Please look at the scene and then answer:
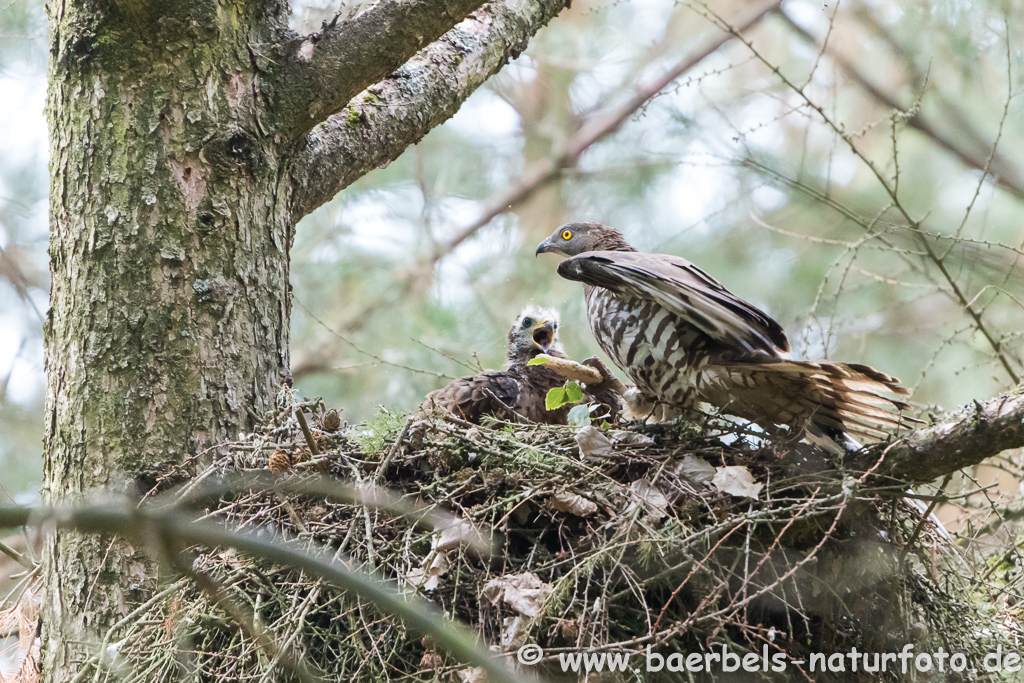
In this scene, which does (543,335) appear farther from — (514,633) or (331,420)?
(514,633)

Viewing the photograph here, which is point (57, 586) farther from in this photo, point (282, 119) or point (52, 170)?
point (282, 119)

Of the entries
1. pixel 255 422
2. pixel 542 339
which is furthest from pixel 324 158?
pixel 542 339

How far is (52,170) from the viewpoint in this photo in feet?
9.16

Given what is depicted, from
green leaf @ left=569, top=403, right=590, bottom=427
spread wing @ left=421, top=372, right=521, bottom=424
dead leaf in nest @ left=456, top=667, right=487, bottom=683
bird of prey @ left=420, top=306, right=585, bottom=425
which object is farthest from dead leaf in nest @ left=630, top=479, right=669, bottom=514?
green leaf @ left=569, top=403, right=590, bottom=427

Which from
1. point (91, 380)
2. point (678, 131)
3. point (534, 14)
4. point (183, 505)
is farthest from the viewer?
point (678, 131)

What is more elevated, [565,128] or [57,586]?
[565,128]

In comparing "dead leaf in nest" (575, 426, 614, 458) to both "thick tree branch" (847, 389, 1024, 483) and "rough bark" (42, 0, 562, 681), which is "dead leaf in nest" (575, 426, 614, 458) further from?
"rough bark" (42, 0, 562, 681)

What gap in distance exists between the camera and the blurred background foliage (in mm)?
4867

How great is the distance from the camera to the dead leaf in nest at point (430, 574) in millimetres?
2133

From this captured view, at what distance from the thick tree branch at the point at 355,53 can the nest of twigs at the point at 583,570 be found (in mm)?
1262

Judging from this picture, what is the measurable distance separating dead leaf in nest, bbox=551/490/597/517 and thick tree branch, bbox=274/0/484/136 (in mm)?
1664

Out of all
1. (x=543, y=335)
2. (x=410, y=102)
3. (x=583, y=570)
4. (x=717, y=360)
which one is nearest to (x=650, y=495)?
(x=583, y=570)

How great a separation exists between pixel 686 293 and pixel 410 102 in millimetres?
1549

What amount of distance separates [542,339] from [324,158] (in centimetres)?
177
